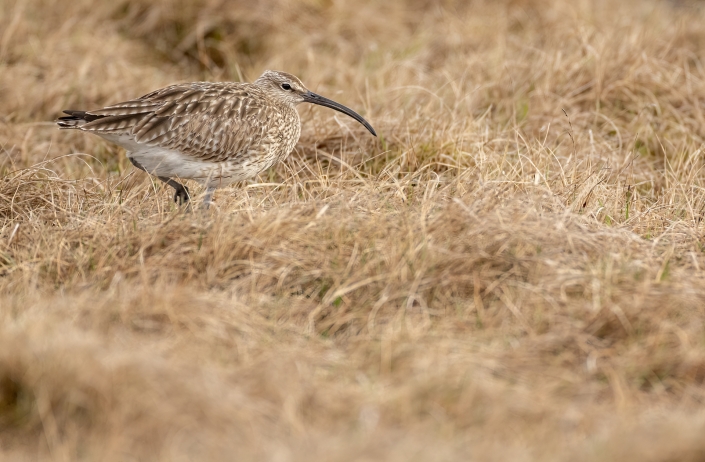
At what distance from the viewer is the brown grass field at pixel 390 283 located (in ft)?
13.4

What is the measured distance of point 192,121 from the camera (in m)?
6.47

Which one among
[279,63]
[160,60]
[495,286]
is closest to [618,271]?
[495,286]

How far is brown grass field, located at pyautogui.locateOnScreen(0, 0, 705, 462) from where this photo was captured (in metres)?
4.07

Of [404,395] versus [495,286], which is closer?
[404,395]

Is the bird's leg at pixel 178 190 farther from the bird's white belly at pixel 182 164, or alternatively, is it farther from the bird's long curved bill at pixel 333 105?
the bird's long curved bill at pixel 333 105

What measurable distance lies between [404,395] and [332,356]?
57 centimetres

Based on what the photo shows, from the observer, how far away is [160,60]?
33.9ft

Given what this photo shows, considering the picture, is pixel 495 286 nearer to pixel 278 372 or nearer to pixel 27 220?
pixel 278 372

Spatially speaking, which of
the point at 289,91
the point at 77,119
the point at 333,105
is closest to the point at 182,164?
the point at 77,119

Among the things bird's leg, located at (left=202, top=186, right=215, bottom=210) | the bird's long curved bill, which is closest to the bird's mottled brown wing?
bird's leg, located at (left=202, top=186, right=215, bottom=210)

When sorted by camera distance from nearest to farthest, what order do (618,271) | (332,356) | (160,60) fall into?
(332,356)
(618,271)
(160,60)

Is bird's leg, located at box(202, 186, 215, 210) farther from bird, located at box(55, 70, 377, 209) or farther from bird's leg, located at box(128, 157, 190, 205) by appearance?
bird's leg, located at box(128, 157, 190, 205)

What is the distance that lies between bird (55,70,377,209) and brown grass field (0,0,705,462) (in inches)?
8.5

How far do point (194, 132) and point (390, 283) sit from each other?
1976 millimetres
